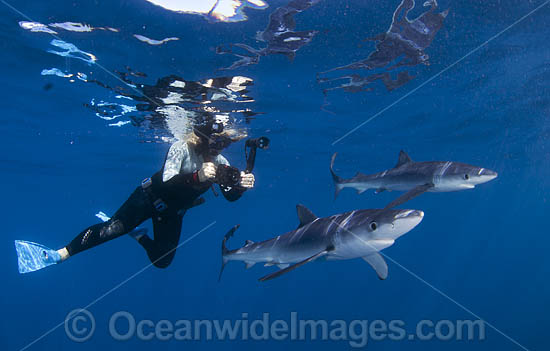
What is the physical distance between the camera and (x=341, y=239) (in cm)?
427

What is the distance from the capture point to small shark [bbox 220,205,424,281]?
12.0ft

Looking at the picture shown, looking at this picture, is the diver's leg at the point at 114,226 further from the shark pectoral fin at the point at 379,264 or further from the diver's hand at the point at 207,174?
the shark pectoral fin at the point at 379,264

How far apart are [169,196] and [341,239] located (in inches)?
162

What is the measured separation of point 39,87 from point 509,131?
25557mm

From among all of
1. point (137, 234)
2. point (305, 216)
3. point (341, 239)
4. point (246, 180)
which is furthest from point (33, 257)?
point (341, 239)

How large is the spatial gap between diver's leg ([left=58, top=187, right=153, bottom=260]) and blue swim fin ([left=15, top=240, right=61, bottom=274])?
0.60ft

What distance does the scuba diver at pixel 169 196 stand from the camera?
19.7 feet

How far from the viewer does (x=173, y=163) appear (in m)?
6.68

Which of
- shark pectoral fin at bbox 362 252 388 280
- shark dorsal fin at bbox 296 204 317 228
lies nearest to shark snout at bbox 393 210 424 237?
shark pectoral fin at bbox 362 252 388 280

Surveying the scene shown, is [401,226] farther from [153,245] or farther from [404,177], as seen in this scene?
[153,245]

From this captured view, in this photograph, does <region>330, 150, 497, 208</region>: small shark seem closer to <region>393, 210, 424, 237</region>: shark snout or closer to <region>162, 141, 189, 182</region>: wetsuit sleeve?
<region>393, 210, 424, 237</region>: shark snout

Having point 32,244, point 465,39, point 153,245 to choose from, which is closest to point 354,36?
point 465,39

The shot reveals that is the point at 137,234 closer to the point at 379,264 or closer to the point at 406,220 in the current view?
the point at 379,264

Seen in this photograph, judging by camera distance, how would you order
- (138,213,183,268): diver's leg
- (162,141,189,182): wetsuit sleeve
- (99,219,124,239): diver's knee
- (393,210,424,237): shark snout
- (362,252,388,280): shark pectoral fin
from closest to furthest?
(393,210,424,237): shark snout, (362,252,388,280): shark pectoral fin, (162,141,189,182): wetsuit sleeve, (99,219,124,239): diver's knee, (138,213,183,268): diver's leg
